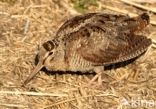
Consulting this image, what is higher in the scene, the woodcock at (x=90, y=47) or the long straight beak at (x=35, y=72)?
the woodcock at (x=90, y=47)

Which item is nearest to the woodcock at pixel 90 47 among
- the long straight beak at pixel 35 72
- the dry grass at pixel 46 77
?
the long straight beak at pixel 35 72

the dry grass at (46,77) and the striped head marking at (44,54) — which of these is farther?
the striped head marking at (44,54)

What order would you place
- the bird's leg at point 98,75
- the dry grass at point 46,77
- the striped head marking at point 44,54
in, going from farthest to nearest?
the bird's leg at point 98,75, the striped head marking at point 44,54, the dry grass at point 46,77

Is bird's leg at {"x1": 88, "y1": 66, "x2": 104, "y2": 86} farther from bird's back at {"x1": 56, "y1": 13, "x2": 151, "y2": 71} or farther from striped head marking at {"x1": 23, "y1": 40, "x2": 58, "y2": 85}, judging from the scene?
striped head marking at {"x1": 23, "y1": 40, "x2": 58, "y2": 85}

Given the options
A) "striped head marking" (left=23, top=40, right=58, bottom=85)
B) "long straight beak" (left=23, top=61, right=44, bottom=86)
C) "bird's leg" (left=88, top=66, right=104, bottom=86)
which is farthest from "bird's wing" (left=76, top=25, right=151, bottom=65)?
"long straight beak" (left=23, top=61, right=44, bottom=86)

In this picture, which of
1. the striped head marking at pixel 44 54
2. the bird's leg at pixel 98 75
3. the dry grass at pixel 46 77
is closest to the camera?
the dry grass at pixel 46 77

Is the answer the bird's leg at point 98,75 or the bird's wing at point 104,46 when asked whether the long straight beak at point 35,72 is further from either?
the bird's leg at point 98,75

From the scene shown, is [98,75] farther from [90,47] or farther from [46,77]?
[46,77]
